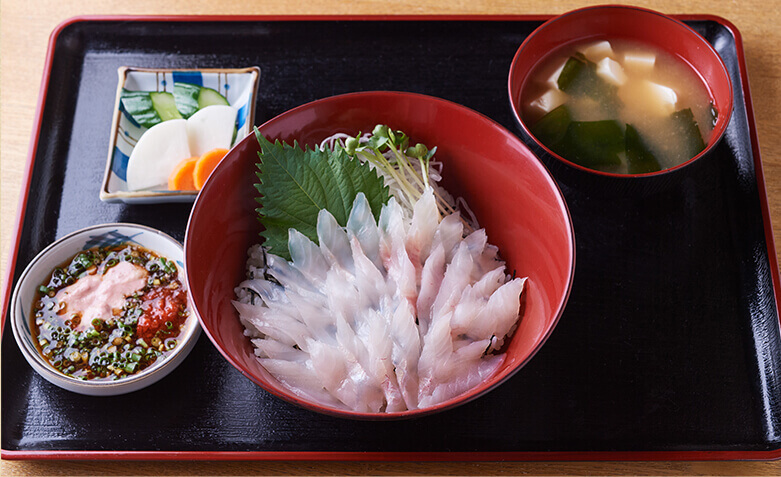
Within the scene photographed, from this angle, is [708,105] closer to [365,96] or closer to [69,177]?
[365,96]

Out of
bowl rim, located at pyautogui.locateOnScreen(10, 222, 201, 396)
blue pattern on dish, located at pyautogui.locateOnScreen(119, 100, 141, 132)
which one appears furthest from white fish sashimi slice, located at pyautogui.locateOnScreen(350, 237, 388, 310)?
blue pattern on dish, located at pyautogui.locateOnScreen(119, 100, 141, 132)

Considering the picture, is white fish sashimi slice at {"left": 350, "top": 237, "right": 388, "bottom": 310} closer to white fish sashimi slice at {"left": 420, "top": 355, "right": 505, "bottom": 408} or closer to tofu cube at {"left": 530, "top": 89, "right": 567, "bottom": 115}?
white fish sashimi slice at {"left": 420, "top": 355, "right": 505, "bottom": 408}

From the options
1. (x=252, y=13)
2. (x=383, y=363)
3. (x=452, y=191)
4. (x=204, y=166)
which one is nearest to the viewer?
(x=383, y=363)

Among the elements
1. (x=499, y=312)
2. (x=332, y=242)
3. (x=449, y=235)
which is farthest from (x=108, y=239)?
(x=499, y=312)

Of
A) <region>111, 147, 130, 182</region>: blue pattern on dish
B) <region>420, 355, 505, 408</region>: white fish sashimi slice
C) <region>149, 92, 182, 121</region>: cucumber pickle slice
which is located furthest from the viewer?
<region>149, 92, 182, 121</region>: cucumber pickle slice

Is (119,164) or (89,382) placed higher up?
(119,164)

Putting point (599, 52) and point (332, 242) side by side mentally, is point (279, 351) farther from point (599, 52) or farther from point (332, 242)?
point (599, 52)
